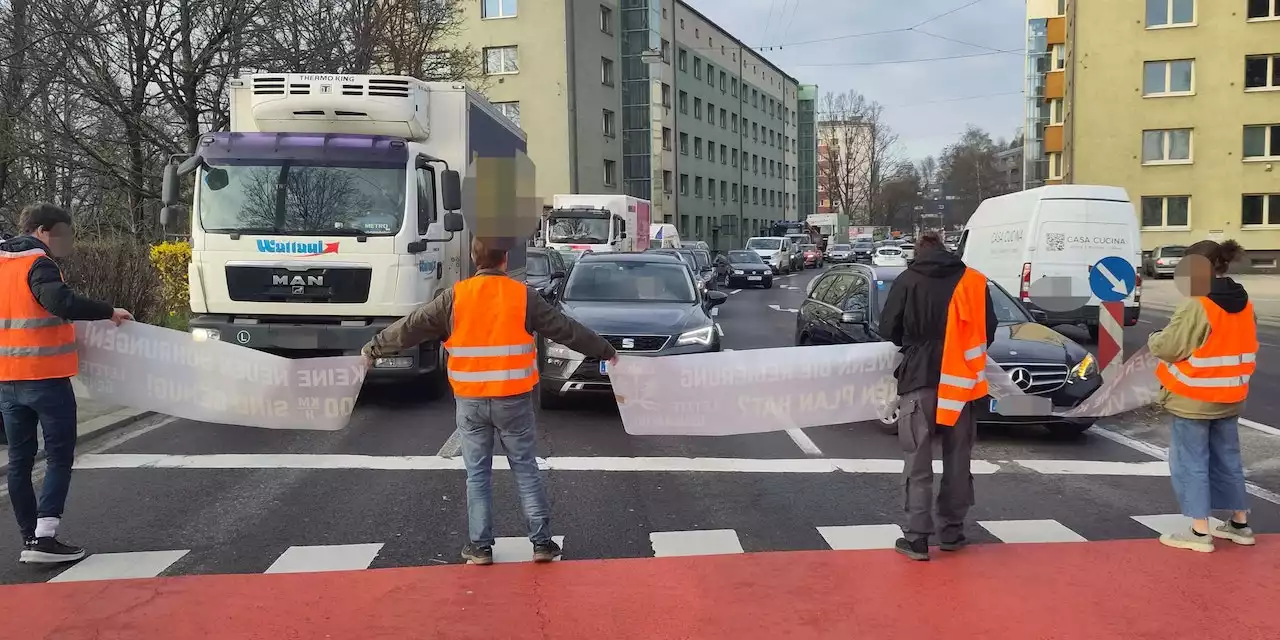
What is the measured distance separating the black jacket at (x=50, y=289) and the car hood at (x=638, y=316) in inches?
178

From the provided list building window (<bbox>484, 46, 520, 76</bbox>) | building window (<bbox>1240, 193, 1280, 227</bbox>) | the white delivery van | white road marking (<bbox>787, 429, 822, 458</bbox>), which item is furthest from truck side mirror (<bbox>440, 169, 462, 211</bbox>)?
building window (<bbox>1240, 193, 1280, 227</bbox>)

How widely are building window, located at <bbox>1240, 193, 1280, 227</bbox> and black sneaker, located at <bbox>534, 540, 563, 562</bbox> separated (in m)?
43.2

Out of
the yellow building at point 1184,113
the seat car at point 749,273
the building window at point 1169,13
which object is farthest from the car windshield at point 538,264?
the building window at point 1169,13

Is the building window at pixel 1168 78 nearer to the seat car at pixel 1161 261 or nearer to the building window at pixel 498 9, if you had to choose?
the seat car at pixel 1161 261

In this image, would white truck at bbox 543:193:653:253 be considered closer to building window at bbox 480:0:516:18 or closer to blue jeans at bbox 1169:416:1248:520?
blue jeans at bbox 1169:416:1248:520

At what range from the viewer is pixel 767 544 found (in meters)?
5.32

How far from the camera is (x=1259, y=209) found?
3944cm

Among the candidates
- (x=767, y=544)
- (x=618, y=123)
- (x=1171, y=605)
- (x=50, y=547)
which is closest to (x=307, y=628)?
(x=50, y=547)

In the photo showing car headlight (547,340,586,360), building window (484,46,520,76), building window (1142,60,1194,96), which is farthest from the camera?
building window (484,46,520,76)

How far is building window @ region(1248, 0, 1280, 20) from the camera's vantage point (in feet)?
129

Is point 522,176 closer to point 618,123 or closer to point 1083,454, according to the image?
point 1083,454

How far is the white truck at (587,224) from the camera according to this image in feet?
83.4

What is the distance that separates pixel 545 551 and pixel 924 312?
2296 mm

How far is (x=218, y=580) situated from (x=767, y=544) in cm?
290
